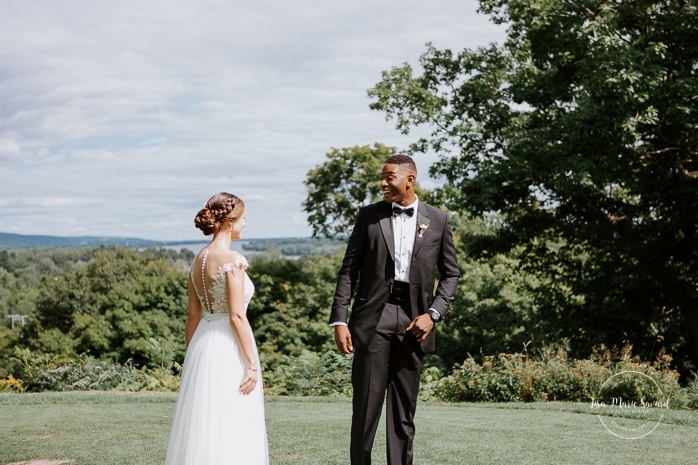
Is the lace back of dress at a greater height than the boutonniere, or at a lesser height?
lesser

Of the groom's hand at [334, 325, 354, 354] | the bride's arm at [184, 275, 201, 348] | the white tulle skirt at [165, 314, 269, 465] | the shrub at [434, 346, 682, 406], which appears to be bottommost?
the shrub at [434, 346, 682, 406]

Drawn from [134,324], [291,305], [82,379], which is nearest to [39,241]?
[134,324]

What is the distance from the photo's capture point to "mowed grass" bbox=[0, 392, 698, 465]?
670cm

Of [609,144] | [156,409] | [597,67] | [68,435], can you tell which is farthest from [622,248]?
[68,435]

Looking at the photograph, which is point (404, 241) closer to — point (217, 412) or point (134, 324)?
point (217, 412)

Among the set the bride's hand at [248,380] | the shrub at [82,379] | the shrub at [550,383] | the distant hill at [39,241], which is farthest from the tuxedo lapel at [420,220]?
the distant hill at [39,241]

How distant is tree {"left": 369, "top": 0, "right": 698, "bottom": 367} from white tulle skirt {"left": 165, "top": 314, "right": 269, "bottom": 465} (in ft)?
36.4

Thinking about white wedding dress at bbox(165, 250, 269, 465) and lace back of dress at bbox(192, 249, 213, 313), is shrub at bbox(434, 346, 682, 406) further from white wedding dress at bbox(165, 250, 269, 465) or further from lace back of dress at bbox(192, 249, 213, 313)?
lace back of dress at bbox(192, 249, 213, 313)

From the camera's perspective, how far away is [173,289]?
2514 centimetres

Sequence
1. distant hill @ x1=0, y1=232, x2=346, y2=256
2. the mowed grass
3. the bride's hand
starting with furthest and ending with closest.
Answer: distant hill @ x1=0, y1=232, x2=346, y2=256 → the mowed grass → the bride's hand

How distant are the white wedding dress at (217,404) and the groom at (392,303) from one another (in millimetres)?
635

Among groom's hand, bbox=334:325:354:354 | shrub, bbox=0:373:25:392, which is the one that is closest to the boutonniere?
groom's hand, bbox=334:325:354:354

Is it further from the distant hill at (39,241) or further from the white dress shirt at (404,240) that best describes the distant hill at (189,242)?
the white dress shirt at (404,240)

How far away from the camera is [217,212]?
478 cm
